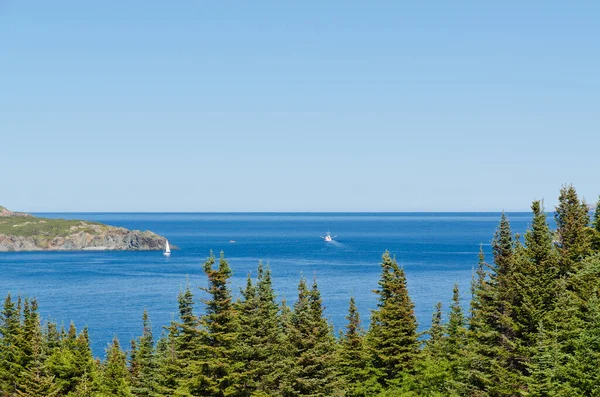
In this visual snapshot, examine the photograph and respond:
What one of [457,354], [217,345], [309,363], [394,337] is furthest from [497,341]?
[217,345]

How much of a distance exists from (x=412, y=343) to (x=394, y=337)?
1434 millimetres

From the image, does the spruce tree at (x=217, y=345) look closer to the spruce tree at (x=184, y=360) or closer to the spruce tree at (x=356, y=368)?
the spruce tree at (x=184, y=360)

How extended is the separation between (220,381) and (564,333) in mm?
20125

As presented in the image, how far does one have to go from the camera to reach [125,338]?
400 ft

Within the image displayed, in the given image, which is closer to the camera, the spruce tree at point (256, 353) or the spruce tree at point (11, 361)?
the spruce tree at point (256, 353)

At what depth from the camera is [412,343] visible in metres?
48.0

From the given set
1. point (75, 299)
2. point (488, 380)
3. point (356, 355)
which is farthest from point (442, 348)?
point (75, 299)

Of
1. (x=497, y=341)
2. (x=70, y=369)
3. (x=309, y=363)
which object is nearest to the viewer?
(x=497, y=341)

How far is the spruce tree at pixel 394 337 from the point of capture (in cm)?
4712

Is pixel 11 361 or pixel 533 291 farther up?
pixel 533 291

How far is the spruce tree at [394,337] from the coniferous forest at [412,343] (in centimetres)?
8

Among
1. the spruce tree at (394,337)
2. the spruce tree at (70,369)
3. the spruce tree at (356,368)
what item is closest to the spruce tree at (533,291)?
the spruce tree at (394,337)

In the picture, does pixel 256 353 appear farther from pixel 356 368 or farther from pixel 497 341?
pixel 497 341

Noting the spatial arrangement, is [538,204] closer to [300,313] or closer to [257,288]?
[300,313]
